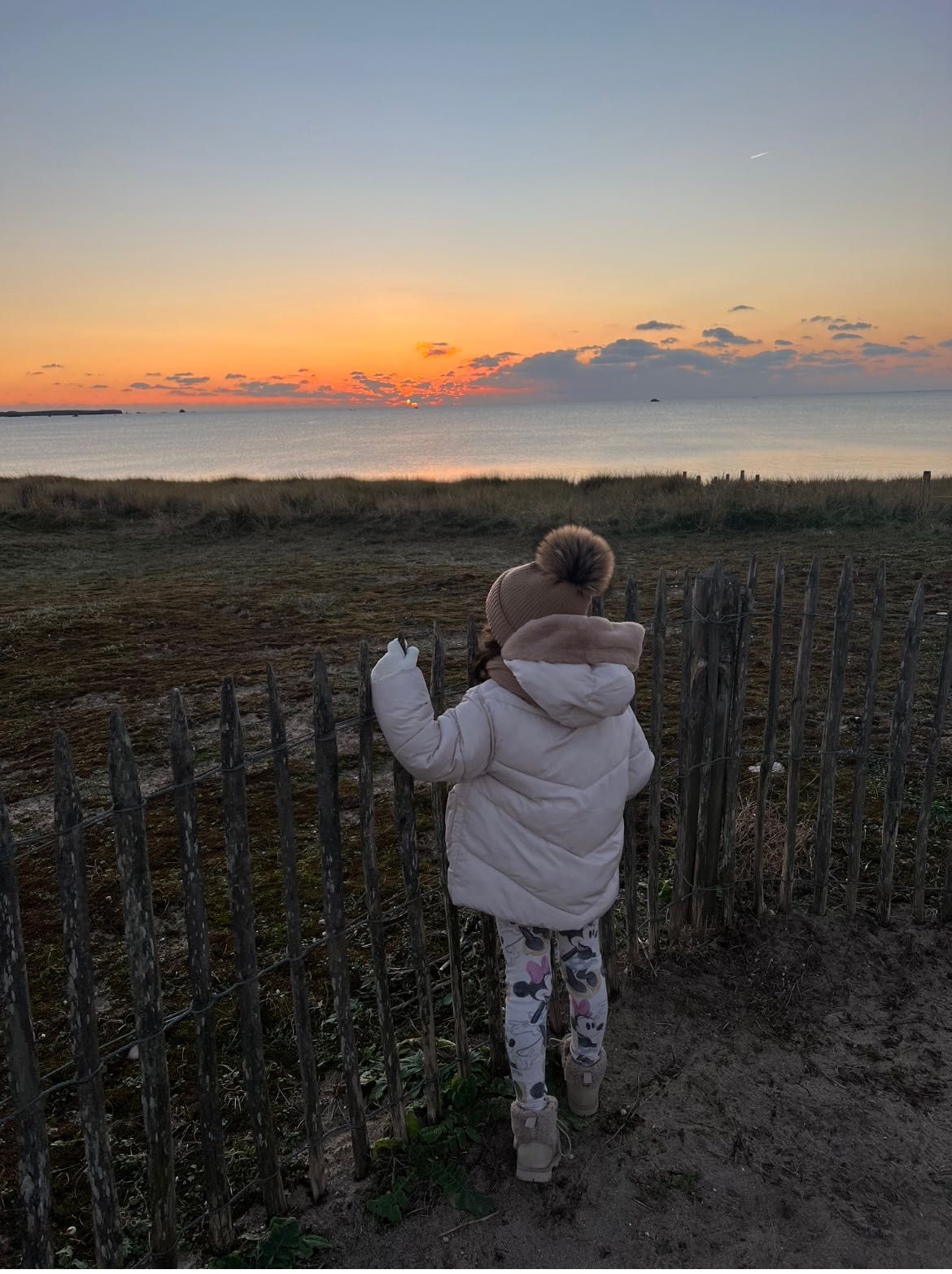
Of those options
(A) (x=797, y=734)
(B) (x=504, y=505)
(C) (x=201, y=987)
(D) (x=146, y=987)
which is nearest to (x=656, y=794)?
(A) (x=797, y=734)

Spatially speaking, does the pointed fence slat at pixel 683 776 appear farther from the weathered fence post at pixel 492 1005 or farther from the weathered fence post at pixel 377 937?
the weathered fence post at pixel 377 937

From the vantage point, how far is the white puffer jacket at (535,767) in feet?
8.11

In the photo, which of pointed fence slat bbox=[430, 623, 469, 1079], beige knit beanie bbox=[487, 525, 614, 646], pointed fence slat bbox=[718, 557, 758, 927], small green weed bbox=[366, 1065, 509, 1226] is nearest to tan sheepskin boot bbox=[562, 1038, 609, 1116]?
small green weed bbox=[366, 1065, 509, 1226]

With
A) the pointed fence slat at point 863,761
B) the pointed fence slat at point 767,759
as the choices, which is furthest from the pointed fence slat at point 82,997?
the pointed fence slat at point 863,761

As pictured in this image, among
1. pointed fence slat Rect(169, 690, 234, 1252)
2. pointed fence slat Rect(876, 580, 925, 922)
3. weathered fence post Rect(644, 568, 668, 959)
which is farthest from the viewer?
pointed fence slat Rect(876, 580, 925, 922)

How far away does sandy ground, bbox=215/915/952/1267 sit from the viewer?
2.55m

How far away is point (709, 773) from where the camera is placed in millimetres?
3865

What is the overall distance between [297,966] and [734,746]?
2.20 meters

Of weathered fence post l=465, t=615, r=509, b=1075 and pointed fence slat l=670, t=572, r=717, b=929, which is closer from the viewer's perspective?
weathered fence post l=465, t=615, r=509, b=1075

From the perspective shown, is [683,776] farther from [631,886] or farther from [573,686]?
[573,686]

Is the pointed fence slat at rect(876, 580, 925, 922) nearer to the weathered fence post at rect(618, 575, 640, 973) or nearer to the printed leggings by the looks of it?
the weathered fence post at rect(618, 575, 640, 973)

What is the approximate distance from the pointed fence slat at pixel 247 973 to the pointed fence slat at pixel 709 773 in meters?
2.13

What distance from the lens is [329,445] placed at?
113 m

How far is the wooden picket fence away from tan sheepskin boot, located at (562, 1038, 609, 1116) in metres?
0.33
